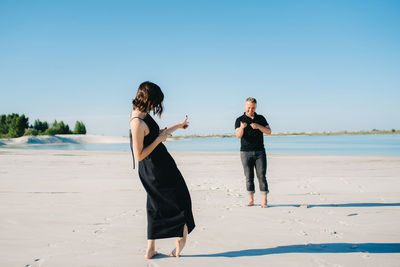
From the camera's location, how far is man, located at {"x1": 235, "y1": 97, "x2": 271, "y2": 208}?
616 cm

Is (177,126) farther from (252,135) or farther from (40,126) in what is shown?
(40,126)

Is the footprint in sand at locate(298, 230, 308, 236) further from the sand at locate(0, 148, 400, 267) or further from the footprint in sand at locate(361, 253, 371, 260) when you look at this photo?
the footprint in sand at locate(361, 253, 371, 260)

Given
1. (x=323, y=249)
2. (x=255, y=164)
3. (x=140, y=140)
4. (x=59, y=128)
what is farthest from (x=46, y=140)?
(x=323, y=249)

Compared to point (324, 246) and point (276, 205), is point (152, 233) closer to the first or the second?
point (324, 246)

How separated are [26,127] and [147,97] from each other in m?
92.6

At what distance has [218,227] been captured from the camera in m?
4.74

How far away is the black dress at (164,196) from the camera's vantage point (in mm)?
3346

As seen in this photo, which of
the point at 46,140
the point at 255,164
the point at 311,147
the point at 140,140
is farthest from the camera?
the point at 46,140

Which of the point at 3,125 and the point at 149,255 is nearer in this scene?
the point at 149,255

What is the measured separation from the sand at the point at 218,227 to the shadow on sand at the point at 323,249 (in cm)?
1

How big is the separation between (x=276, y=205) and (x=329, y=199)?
4.71ft

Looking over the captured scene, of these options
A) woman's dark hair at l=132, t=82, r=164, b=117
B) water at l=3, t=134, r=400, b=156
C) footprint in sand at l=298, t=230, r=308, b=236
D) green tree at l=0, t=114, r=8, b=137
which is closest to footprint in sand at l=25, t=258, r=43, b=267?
woman's dark hair at l=132, t=82, r=164, b=117

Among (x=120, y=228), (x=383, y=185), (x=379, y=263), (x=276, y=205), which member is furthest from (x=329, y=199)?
(x=120, y=228)

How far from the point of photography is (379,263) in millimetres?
3252
